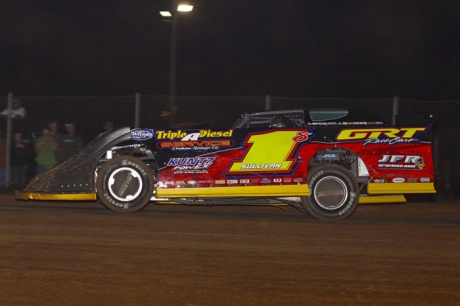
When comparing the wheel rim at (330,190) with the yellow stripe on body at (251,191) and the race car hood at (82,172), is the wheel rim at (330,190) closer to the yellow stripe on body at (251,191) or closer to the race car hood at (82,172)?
the yellow stripe on body at (251,191)

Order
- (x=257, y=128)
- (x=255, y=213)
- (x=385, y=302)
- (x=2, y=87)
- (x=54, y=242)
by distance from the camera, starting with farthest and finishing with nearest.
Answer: (x=2, y=87) → (x=255, y=213) → (x=257, y=128) → (x=54, y=242) → (x=385, y=302)

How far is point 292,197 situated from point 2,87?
83.1 ft

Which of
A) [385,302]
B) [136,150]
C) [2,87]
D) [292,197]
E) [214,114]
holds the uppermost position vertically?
[2,87]

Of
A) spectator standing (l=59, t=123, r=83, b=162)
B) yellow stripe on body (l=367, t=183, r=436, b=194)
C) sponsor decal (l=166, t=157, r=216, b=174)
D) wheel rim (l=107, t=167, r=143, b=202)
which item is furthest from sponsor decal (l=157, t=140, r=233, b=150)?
spectator standing (l=59, t=123, r=83, b=162)

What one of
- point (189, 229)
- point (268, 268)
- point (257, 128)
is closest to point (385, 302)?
point (268, 268)

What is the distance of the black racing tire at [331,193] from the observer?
9.45 m

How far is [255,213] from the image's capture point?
10.4 metres

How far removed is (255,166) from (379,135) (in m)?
1.75

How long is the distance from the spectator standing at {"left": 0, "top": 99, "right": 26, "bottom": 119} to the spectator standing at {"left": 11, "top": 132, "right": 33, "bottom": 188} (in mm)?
392

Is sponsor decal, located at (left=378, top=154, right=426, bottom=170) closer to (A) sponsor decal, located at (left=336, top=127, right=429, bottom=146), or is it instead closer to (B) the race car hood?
(A) sponsor decal, located at (left=336, top=127, right=429, bottom=146)

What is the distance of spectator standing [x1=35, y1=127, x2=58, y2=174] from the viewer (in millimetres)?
13750

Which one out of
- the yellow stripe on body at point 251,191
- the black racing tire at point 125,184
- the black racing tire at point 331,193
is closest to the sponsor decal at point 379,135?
the black racing tire at point 331,193

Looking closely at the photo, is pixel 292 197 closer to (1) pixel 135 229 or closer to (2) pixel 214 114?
(1) pixel 135 229

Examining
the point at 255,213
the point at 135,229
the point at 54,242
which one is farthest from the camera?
the point at 255,213
